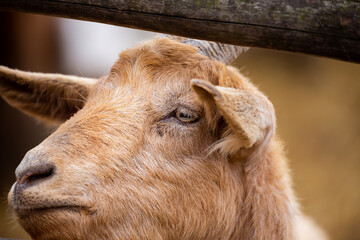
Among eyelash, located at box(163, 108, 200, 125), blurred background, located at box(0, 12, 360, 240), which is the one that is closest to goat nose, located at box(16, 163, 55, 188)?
eyelash, located at box(163, 108, 200, 125)

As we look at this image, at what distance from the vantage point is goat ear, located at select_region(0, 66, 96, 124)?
393 cm

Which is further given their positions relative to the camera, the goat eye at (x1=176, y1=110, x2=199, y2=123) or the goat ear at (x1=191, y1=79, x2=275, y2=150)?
the goat eye at (x1=176, y1=110, x2=199, y2=123)

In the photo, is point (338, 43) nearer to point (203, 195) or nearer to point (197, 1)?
point (197, 1)

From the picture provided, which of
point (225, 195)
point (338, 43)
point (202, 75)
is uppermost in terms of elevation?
point (338, 43)

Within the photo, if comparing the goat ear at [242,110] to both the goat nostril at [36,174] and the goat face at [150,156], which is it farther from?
the goat nostril at [36,174]

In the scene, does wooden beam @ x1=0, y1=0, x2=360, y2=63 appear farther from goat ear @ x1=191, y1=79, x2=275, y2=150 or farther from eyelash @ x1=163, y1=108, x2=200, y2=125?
eyelash @ x1=163, y1=108, x2=200, y2=125

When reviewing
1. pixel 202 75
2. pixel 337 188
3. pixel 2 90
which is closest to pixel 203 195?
pixel 202 75

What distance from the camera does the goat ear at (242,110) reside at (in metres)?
2.48

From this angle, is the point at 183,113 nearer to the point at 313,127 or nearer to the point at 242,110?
the point at 242,110

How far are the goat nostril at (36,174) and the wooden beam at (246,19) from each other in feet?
3.12

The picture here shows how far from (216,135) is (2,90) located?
2.13m

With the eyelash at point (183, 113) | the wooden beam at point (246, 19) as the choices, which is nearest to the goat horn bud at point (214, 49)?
the eyelash at point (183, 113)

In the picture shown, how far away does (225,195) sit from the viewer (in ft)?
10.3

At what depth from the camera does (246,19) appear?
2.29 m
